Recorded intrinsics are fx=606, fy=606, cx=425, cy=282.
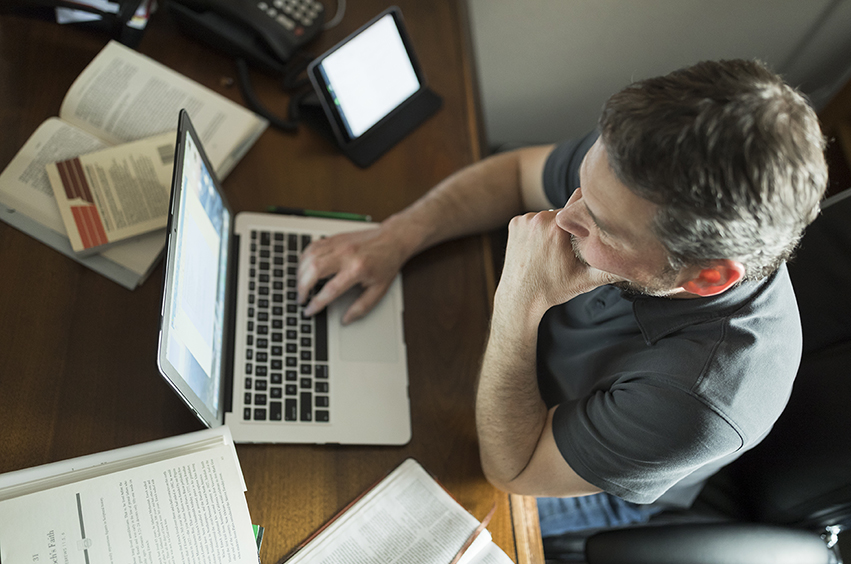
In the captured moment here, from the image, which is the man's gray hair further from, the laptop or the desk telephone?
the desk telephone

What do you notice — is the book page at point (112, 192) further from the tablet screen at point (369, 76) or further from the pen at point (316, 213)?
the tablet screen at point (369, 76)

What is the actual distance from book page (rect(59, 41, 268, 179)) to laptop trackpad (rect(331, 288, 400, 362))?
0.32m

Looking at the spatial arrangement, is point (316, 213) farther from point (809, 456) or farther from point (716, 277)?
point (809, 456)

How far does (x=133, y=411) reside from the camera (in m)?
0.81

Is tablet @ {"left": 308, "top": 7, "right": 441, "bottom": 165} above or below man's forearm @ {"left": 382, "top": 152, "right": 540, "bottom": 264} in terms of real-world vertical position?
above

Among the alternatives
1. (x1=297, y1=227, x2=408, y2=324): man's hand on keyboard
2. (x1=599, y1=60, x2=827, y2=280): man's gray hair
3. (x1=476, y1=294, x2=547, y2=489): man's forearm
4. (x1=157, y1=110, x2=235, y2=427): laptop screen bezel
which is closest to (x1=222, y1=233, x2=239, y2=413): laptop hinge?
(x1=157, y1=110, x2=235, y2=427): laptop screen bezel

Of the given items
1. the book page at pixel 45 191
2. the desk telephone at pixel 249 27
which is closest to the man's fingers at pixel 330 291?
the book page at pixel 45 191

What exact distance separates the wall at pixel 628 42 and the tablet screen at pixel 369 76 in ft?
1.61

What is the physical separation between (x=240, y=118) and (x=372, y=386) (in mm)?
542

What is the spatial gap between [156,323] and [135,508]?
0.94 feet

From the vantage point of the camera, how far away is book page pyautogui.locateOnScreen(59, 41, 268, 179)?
102 cm

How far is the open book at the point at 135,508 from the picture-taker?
2.10ft

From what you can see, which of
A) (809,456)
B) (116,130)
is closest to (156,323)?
(116,130)

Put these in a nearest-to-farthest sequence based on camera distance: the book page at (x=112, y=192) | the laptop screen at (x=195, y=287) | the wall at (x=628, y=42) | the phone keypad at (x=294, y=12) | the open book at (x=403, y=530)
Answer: the laptop screen at (x=195, y=287) → the open book at (x=403, y=530) → the book page at (x=112, y=192) → the phone keypad at (x=294, y=12) → the wall at (x=628, y=42)
